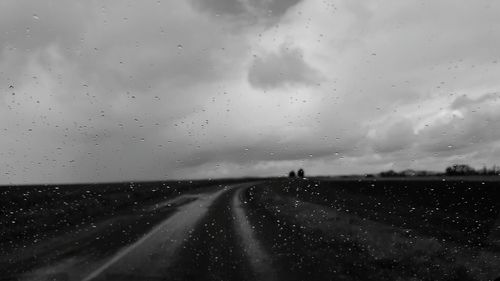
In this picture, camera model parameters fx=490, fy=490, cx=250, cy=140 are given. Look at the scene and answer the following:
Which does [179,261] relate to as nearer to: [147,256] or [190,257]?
[190,257]

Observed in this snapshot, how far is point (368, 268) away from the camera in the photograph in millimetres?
9188

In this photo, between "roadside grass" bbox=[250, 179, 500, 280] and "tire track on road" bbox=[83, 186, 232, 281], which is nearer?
"tire track on road" bbox=[83, 186, 232, 281]

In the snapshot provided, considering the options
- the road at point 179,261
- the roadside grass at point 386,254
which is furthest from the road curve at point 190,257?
the roadside grass at point 386,254

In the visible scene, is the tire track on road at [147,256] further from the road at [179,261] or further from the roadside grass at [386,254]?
the roadside grass at [386,254]

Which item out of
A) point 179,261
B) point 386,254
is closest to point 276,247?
point 386,254

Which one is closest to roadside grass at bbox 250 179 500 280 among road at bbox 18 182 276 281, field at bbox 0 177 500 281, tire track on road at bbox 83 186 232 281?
field at bbox 0 177 500 281

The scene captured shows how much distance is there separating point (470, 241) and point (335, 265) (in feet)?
25.1

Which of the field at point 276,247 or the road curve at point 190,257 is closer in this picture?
the road curve at point 190,257

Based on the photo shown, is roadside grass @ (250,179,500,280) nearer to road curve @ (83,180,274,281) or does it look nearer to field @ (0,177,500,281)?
field @ (0,177,500,281)

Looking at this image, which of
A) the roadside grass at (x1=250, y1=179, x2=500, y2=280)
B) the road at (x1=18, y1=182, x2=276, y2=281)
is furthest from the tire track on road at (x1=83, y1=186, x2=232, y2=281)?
the roadside grass at (x1=250, y1=179, x2=500, y2=280)

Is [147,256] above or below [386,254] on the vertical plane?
above

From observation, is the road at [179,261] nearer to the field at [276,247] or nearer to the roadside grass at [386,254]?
the field at [276,247]

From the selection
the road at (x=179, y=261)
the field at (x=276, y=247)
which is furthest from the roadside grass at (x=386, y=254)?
the road at (x=179, y=261)

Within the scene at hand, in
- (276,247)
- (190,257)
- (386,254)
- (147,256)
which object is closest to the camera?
(190,257)
